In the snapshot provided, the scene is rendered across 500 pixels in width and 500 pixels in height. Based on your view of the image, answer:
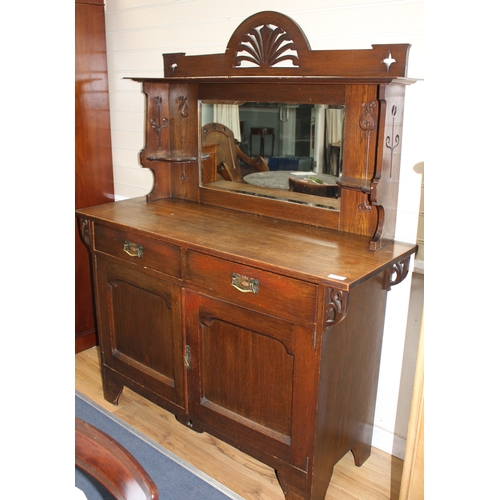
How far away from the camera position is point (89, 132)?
9.19ft

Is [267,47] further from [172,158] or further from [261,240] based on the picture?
[261,240]

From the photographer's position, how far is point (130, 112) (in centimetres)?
277

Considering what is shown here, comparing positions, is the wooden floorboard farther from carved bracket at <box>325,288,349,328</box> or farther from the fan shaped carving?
the fan shaped carving

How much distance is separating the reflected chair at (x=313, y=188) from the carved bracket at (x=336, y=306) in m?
0.58

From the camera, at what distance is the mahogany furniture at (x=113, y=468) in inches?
29.3

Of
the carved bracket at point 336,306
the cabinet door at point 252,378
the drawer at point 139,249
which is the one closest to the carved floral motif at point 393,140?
the carved bracket at point 336,306

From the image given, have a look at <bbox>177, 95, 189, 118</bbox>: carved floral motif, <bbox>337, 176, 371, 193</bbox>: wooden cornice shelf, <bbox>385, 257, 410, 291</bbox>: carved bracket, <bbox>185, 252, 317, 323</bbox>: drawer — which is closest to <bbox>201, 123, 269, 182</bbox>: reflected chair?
<bbox>177, 95, 189, 118</bbox>: carved floral motif

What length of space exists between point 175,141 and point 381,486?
1751mm

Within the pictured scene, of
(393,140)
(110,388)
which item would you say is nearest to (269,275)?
(393,140)

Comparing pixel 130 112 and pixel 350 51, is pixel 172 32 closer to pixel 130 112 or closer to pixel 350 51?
pixel 130 112

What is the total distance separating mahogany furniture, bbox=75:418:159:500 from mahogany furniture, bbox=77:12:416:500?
0.85m

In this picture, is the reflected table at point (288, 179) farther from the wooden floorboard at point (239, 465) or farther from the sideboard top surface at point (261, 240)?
the wooden floorboard at point (239, 465)

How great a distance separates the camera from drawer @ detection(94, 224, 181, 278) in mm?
1978
